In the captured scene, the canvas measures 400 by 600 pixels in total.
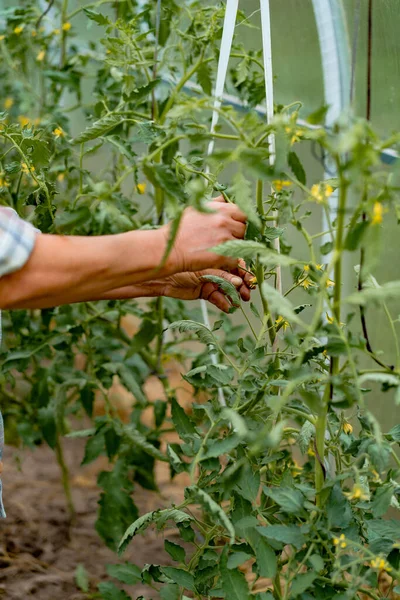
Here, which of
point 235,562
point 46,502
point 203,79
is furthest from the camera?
point 46,502

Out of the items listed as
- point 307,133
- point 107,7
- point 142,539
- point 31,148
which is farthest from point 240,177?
point 107,7

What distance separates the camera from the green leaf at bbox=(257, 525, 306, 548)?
0.87 meters

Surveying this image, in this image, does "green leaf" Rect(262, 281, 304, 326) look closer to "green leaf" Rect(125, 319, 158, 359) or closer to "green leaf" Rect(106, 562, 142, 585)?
"green leaf" Rect(106, 562, 142, 585)

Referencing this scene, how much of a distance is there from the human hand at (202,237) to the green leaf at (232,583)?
37 centimetres

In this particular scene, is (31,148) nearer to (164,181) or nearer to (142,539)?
(164,181)

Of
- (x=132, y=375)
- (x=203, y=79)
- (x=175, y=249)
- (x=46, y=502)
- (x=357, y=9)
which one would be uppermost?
(x=357, y=9)

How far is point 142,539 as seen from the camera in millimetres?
2098

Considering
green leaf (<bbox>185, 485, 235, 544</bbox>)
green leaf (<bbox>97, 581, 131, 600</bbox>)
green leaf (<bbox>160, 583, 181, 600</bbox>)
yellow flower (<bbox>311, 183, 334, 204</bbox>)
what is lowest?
green leaf (<bbox>97, 581, 131, 600</bbox>)

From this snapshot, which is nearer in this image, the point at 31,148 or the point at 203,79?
the point at 31,148

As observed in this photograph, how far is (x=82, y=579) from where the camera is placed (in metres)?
1.85

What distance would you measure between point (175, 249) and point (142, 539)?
53.0 inches

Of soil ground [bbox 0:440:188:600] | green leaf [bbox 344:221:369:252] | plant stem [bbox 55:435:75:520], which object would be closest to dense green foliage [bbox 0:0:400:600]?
green leaf [bbox 344:221:369:252]

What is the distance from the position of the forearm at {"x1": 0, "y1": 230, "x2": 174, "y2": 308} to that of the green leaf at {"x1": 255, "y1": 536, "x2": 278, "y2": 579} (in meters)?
0.37

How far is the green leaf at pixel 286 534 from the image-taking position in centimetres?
87
